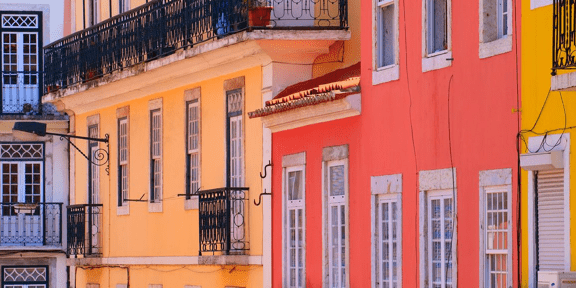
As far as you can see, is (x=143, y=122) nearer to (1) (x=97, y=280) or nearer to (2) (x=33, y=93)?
(1) (x=97, y=280)

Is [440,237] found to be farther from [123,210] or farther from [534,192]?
[123,210]

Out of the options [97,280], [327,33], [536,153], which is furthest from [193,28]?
[536,153]

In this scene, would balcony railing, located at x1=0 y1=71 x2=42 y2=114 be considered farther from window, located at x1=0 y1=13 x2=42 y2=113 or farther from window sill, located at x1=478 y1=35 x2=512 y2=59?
window sill, located at x1=478 y1=35 x2=512 y2=59

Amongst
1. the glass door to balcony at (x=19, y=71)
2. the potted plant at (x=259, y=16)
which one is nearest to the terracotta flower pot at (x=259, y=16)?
the potted plant at (x=259, y=16)

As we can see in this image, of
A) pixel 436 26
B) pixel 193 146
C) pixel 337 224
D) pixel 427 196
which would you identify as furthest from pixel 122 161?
pixel 436 26

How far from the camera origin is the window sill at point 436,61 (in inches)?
738

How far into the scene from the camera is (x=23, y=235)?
34.8m

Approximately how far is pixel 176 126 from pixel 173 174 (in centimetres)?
80

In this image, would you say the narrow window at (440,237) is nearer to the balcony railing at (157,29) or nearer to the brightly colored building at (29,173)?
the balcony railing at (157,29)

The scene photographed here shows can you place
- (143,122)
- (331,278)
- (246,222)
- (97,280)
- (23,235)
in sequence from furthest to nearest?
(23,235), (97,280), (143,122), (246,222), (331,278)

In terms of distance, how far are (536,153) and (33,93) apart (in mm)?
20718

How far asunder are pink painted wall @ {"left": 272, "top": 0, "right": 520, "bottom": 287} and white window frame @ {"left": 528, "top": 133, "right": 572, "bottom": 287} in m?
0.38

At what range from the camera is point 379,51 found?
2059cm

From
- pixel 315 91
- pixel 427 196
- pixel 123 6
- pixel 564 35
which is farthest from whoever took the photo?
pixel 123 6
